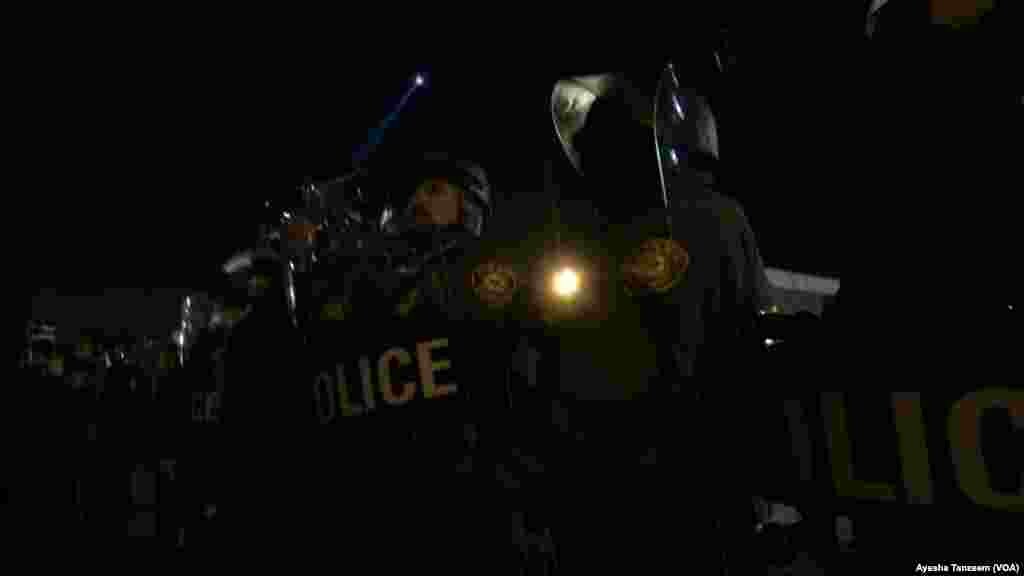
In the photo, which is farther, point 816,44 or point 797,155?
point 797,155

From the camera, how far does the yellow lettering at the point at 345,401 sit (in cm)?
402

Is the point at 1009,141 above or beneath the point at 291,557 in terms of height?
above

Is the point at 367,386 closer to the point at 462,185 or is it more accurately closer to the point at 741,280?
the point at 462,185

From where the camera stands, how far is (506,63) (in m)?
4.45

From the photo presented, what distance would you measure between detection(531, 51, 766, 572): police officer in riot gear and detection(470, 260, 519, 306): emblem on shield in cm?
14

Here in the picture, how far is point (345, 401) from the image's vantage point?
4.07 meters

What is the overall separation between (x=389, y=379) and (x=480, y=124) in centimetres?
175

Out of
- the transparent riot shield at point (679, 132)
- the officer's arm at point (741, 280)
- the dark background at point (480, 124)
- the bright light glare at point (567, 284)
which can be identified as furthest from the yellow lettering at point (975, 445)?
the bright light glare at point (567, 284)

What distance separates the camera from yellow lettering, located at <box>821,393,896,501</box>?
191 cm

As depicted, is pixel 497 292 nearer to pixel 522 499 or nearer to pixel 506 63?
pixel 522 499

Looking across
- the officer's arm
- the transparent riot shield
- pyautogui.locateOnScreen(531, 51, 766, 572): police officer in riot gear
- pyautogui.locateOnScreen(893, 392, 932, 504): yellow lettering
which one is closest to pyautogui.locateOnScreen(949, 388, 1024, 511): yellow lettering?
pyautogui.locateOnScreen(893, 392, 932, 504): yellow lettering

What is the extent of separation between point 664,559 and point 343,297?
7.87 ft

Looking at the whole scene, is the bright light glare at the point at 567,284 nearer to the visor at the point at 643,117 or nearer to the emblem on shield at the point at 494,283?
the emblem on shield at the point at 494,283

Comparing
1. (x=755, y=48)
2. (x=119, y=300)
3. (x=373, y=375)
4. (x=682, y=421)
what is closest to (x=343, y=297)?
(x=373, y=375)
